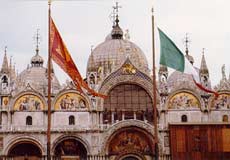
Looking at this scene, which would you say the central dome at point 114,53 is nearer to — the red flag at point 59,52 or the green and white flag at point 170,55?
the green and white flag at point 170,55

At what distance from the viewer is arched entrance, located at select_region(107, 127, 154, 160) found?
4975 centimetres

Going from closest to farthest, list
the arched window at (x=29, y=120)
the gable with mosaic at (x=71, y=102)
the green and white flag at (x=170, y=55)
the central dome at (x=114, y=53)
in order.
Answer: the green and white flag at (x=170, y=55)
the arched window at (x=29, y=120)
the gable with mosaic at (x=71, y=102)
the central dome at (x=114, y=53)

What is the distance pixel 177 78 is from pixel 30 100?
62.2 feet

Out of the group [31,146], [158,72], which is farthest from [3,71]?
[158,72]

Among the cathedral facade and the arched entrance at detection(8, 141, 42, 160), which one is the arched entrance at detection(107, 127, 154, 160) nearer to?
the cathedral facade

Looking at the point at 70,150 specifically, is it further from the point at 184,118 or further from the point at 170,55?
the point at 170,55

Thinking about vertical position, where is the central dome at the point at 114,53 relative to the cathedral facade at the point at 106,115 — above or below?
above

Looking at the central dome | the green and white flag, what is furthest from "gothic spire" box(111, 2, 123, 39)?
the green and white flag

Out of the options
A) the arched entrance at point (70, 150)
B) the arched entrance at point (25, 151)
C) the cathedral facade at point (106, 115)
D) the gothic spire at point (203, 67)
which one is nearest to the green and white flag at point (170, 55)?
the cathedral facade at point (106, 115)

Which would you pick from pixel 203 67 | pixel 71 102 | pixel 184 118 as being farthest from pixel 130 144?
pixel 203 67

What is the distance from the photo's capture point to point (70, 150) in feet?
165

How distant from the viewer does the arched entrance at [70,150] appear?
5006cm

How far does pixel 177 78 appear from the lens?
6259cm

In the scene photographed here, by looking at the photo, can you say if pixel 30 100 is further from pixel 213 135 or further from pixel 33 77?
pixel 213 135
